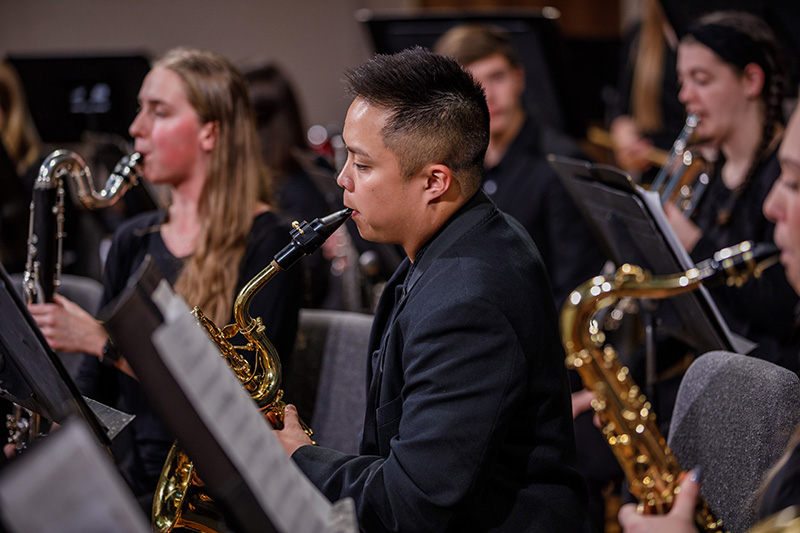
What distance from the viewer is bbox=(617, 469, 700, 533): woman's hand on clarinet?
1.02 metres

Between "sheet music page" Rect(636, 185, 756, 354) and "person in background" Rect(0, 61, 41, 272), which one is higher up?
"person in background" Rect(0, 61, 41, 272)

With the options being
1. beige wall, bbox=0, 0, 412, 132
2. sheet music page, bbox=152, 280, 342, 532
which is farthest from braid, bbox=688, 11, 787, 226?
beige wall, bbox=0, 0, 412, 132

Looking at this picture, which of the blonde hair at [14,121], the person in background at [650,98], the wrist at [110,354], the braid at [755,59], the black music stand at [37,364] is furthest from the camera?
the person in background at [650,98]

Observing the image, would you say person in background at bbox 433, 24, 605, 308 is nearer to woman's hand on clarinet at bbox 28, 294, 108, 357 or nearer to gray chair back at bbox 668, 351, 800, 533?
gray chair back at bbox 668, 351, 800, 533

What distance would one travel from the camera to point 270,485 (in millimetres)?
914

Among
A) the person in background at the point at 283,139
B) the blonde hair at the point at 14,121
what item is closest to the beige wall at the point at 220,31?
the blonde hair at the point at 14,121

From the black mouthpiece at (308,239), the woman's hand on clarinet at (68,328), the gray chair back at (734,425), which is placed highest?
the black mouthpiece at (308,239)

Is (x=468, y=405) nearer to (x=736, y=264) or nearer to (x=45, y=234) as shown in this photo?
(x=736, y=264)

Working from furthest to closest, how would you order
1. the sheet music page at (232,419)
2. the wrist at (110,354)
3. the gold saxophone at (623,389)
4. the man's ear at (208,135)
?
1. the man's ear at (208,135)
2. the wrist at (110,354)
3. the gold saxophone at (623,389)
4. the sheet music page at (232,419)

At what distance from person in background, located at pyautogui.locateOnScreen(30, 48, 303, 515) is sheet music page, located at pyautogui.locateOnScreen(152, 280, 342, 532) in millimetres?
927

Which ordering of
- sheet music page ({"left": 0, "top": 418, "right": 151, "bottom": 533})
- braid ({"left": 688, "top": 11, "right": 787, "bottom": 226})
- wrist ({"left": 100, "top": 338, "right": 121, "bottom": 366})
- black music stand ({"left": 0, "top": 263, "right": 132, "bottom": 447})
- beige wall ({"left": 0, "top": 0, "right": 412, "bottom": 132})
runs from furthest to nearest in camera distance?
beige wall ({"left": 0, "top": 0, "right": 412, "bottom": 132}) → braid ({"left": 688, "top": 11, "right": 787, "bottom": 226}) → wrist ({"left": 100, "top": 338, "right": 121, "bottom": 366}) → black music stand ({"left": 0, "top": 263, "right": 132, "bottom": 447}) → sheet music page ({"left": 0, "top": 418, "right": 151, "bottom": 533})

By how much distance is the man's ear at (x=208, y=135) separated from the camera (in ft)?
6.95

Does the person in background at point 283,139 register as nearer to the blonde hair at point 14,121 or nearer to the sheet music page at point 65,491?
the blonde hair at point 14,121

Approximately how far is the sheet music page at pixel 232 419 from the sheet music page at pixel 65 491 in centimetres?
15
